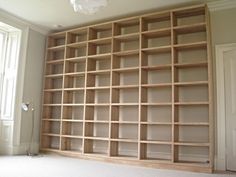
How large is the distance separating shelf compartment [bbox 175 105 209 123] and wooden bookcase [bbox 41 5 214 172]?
0.02m

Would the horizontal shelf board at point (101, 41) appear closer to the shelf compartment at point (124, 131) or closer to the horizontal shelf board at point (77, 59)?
the horizontal shelf board at point (77, 59)

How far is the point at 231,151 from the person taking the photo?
12.0 ft

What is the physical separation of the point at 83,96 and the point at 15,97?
1.36 meters

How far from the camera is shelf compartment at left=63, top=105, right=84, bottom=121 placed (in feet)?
16.3

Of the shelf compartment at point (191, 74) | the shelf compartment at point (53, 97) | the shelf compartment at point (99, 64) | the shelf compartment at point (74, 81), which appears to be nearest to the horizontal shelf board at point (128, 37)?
the shelf compartment at point (99, 64)

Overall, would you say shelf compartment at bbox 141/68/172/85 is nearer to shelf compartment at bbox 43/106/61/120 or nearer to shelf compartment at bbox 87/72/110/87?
shelf compartment at bbox 87/72/110/87

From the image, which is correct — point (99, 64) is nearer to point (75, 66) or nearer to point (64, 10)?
point (75, 66)

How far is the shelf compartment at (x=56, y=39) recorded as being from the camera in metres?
5.37

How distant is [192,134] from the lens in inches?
155

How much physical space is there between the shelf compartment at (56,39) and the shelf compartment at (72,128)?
6.11 ft

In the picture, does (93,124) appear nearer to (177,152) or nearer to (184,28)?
(177,152)

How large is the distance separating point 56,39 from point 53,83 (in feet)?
3.43

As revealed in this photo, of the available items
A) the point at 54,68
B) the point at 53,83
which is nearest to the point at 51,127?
the point at 53,83

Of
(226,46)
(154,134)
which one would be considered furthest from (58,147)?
(226,46)
